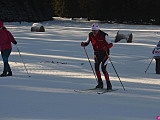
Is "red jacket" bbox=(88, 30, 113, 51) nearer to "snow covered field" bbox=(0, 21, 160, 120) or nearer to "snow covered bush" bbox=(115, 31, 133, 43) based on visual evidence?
"snow covered field" bbox=(0, 21, 160, 120)

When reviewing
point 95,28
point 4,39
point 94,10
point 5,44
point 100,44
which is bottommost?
point 94,10

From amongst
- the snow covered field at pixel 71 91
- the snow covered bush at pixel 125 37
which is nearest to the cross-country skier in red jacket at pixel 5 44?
the snow covered field at pixel 71 91

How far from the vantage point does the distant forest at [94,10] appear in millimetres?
52750

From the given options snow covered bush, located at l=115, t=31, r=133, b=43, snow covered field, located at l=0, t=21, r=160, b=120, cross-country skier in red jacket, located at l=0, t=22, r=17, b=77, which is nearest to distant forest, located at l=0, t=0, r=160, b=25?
snow covered bush, located at l=115, t=31, r=133, b=43

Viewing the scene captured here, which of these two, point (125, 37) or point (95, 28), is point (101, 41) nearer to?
point (95, 28)

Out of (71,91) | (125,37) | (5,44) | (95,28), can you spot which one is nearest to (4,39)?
(5,44)

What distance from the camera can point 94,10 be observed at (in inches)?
2271

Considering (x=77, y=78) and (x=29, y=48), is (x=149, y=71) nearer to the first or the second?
(x=77, y=78)

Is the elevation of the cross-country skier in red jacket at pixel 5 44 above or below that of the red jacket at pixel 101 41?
below

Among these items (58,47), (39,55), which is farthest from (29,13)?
(39,55)

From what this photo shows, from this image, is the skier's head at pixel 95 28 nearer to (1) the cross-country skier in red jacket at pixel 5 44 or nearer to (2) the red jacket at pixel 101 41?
(2) the red jacket at pixel 101 41

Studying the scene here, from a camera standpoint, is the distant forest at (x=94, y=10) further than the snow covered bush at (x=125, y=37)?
Yes

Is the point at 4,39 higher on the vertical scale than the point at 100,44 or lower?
lower

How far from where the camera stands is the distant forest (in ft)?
173
